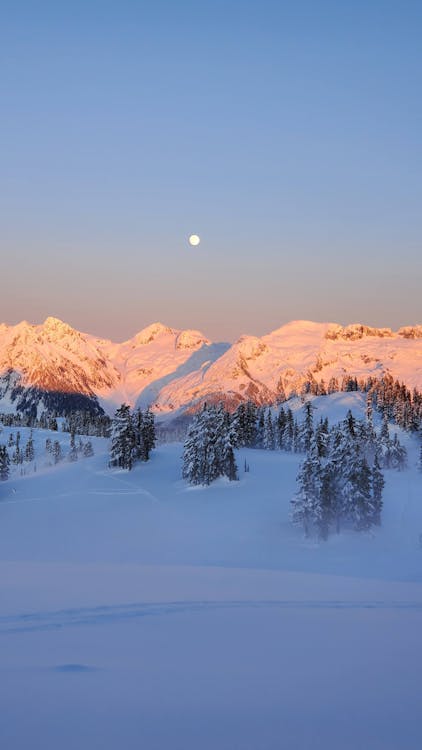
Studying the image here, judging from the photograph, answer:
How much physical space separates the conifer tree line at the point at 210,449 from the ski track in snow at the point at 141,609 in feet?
224

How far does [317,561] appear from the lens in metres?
52.3

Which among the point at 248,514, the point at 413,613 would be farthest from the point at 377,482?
the point at 413,613

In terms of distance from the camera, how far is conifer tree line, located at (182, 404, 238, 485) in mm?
90000

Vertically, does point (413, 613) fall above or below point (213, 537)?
above

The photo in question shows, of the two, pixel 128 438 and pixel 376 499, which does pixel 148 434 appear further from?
pixel 376 499

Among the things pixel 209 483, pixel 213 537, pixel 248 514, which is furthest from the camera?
pixel 209 483

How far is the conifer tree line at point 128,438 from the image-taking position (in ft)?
359

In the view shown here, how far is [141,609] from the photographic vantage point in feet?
60.0

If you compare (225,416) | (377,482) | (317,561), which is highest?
(225,416)

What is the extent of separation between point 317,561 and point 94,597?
36.2 meters

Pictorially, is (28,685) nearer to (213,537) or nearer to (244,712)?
(244,712)

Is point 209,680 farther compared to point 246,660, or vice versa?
point 246,660

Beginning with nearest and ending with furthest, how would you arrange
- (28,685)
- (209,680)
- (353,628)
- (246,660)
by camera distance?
(28,685), (209,680), (246,660), (353,628)

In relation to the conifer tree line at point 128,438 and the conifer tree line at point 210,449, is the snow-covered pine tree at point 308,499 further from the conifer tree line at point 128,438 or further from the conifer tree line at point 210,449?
the conifer tree line at point 128,438
